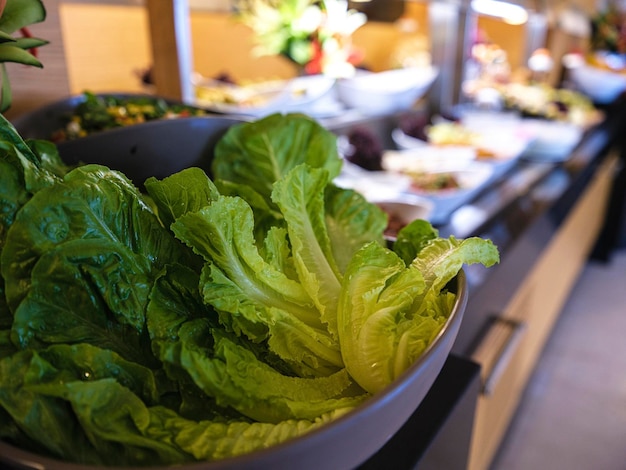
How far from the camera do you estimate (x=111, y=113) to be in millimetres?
799

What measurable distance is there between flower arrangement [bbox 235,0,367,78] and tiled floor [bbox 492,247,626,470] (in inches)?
56.4

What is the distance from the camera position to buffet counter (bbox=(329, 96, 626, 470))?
1.11m

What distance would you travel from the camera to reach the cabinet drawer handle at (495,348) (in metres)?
1.11

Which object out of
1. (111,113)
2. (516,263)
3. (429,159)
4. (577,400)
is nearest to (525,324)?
(516,263)

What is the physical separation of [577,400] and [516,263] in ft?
3.21

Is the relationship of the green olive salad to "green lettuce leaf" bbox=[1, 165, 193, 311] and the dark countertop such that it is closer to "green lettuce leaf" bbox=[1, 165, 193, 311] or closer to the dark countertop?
"green lettuce leaf" bbox=[1, 165, 193, 311]

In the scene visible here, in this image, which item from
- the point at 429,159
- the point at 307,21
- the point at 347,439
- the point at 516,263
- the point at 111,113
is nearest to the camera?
the point at 347,439

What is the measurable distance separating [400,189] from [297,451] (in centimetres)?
108

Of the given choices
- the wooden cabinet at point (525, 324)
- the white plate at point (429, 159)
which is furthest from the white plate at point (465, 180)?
the wooden cabinet at point (525, 324)

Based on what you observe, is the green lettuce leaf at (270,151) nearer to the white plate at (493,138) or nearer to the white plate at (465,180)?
the white plate at (465,180)

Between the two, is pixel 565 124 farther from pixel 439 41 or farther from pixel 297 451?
pixel 297 451

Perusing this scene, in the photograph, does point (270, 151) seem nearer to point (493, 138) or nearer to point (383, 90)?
point (383, 90)

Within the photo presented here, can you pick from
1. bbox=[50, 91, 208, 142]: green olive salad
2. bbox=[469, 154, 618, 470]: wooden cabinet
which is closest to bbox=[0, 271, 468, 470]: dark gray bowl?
bbox=[50, 91, 208, 142]: green olive salad

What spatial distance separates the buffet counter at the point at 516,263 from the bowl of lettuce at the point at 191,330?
1.14 ft
